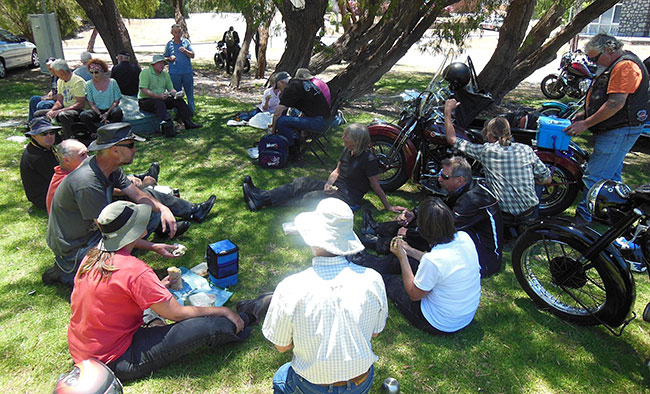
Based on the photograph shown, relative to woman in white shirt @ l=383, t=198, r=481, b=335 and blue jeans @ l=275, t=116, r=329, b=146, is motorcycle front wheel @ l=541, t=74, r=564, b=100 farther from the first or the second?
woman in white shirt @ l=383, t=198, r=481, b=335

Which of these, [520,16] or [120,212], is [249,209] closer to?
[120,212]

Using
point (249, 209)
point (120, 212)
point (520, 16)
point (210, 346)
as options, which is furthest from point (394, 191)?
point (520, 16)

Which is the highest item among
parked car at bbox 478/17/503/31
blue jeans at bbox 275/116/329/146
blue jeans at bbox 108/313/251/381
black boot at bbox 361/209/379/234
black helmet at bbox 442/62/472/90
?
parked car at bbox 478/17/503/31

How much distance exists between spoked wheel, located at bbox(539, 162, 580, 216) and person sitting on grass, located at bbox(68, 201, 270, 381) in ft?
14.0

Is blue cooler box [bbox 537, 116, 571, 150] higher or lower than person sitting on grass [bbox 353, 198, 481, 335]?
higher

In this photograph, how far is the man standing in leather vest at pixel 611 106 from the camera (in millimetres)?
4352

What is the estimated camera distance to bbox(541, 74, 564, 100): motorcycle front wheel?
11348 millimetres

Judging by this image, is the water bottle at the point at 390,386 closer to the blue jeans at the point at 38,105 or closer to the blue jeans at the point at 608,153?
the blue jeans at the point at 608,153

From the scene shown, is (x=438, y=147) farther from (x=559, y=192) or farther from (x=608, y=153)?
(x=608, y=153)

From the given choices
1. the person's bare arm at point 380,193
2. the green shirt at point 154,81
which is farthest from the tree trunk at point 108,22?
the person's bare arm at point 380,193

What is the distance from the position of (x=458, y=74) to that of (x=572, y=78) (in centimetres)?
591

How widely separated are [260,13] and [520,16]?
5431 mm

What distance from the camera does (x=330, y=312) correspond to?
2.03 metres

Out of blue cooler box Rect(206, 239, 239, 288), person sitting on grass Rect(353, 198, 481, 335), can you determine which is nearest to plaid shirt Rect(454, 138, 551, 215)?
person sitting on grass Rect(353, 198, 481, 335)
